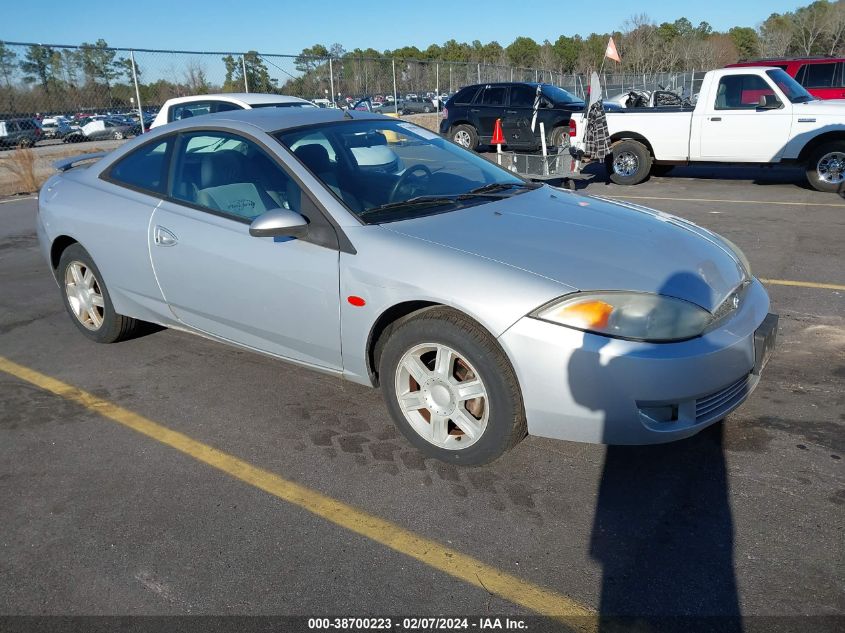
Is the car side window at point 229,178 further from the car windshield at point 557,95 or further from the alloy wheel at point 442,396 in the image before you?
the car windshield at point 557,95

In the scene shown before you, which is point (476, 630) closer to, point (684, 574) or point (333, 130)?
point (684, 574)

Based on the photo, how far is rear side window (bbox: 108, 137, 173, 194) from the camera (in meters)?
4.23

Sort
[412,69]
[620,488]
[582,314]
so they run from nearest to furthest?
[582,314] → [620,488] → [412,69]

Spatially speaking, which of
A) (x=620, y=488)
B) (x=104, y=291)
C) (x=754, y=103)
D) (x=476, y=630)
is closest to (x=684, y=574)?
(x=620, y=488)

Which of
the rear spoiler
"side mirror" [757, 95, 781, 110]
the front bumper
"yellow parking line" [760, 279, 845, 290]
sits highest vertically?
"side mirror" [757, 95, 781, 110]

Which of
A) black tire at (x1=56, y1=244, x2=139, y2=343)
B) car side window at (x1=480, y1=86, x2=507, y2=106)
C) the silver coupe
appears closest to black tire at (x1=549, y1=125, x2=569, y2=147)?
car side window at (x1=480, y1=86, x2=507, y2=106)

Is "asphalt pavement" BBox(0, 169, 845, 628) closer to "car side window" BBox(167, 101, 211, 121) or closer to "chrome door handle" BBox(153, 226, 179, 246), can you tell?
"chrome door handle" BBox(153, 226, 179, 246)

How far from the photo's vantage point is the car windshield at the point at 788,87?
1066 centimetres

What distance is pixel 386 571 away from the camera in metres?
2.56

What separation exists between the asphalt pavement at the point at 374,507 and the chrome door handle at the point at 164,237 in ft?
2.87

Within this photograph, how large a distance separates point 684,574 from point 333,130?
9.56 ft

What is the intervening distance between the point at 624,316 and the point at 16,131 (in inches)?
748

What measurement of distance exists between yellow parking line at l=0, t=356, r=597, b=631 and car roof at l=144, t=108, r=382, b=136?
5.65ft

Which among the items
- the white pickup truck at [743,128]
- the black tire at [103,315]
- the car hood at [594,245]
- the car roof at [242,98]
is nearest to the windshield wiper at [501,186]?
the car hood at [594,245]
